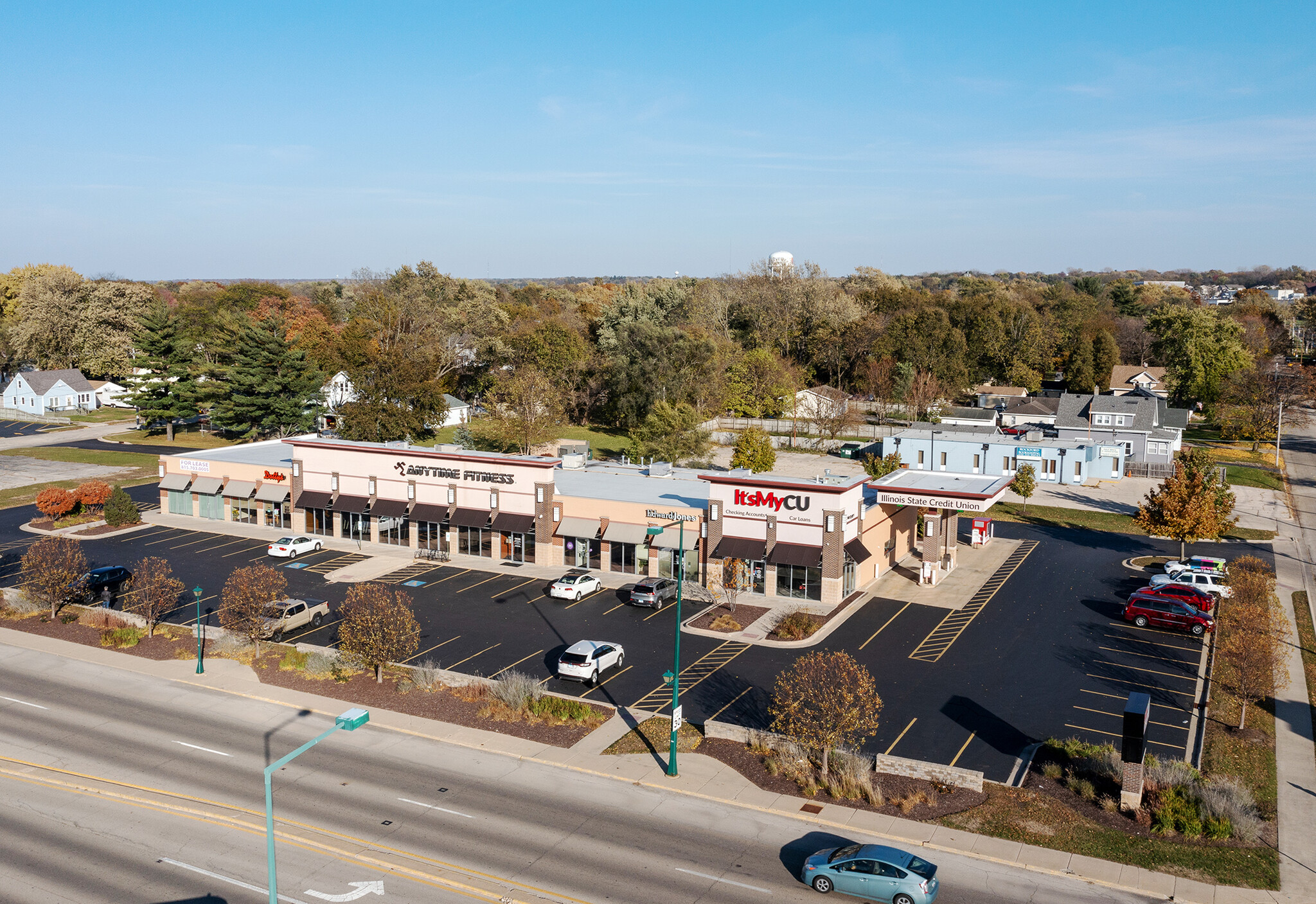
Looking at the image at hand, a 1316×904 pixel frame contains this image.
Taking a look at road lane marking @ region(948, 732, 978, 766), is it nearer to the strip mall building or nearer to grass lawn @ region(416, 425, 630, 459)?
the strip mall building

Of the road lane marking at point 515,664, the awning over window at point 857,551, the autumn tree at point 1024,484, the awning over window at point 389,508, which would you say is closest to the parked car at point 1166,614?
the awning over window at point 857,551

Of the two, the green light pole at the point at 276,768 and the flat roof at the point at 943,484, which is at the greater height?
the flat roof at the point at 943,484

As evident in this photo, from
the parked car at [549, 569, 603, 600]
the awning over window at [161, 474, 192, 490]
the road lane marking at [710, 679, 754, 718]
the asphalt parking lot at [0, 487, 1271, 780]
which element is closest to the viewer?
the asphalt parking lot at [0, 487, 1271, 780]

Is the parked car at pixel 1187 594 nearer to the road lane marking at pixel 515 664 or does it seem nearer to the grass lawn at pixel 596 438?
the road lane marking at pixel 515 664

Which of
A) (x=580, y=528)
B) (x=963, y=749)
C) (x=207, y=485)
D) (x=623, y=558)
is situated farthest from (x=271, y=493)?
(x=963, y=749)

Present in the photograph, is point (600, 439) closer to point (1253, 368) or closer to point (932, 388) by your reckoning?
point (932, 388)

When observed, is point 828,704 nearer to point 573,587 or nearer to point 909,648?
point 909,648

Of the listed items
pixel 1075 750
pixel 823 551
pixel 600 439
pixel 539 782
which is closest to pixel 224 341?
pixel 600 439

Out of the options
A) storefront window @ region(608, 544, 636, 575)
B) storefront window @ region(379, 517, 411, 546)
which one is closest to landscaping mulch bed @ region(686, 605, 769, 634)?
storefront window @ region(608, 544, 636, 575)
